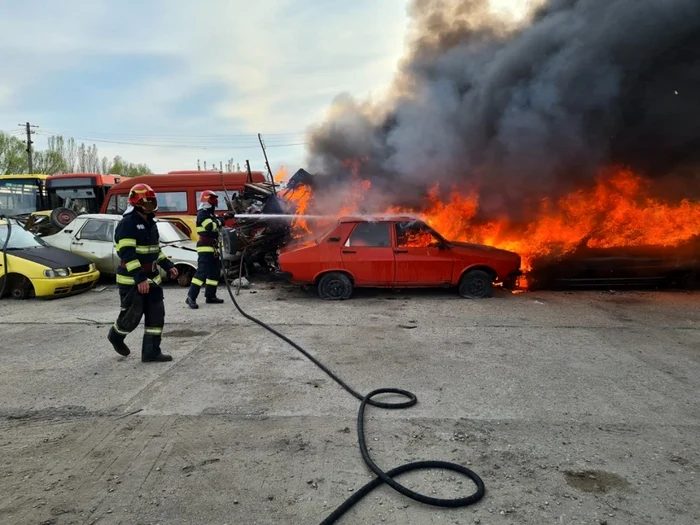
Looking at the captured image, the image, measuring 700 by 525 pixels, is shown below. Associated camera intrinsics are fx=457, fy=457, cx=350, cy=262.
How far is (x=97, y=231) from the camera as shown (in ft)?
32.7

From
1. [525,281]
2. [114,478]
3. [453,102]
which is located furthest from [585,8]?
[114,478]

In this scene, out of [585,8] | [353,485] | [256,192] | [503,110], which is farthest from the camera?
[256,192]

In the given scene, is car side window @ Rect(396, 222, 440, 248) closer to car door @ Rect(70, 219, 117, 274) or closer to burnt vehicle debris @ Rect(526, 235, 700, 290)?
burnt vehicle debris @ Rect(526, 235, 700, 290)

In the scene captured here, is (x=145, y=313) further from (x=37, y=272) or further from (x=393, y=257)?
(x=37, y=272)

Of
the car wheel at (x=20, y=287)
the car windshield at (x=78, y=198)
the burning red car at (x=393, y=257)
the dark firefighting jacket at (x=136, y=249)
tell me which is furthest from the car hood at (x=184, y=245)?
the car windshield at (x=78, y=198)

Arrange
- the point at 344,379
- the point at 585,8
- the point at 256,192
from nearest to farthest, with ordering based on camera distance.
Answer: the point at 344,379 < the point at 585,8 < the point at 256,192

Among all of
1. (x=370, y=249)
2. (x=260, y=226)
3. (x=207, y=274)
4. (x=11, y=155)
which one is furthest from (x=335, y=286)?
(x=11, y=155)

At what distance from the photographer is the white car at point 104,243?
9.51 m

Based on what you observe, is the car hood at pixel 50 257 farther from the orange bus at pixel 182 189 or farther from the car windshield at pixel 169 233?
the orange bus at pixel 182 189

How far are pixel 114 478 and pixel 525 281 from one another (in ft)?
25.8

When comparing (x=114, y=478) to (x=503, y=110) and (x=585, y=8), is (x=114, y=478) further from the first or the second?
(x=585, y=8)

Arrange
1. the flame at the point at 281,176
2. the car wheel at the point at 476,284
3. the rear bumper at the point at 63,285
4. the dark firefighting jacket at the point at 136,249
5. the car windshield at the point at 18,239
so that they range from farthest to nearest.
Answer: the flame at the point at 281,176 → the car windshield at the point at 18,239 → the rear bumper at the point at 63,285 → the car wheel at the point at 476,284 → the dark firefighting jacket at the point at 136,249

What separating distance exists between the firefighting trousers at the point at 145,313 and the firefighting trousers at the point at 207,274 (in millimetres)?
2690

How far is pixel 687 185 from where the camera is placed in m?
9.09
